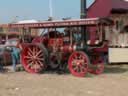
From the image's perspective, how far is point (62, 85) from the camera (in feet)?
45.3

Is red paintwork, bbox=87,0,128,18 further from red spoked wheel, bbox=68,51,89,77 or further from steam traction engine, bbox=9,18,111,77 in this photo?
red spoked wheel, bbox=68,51,89,77

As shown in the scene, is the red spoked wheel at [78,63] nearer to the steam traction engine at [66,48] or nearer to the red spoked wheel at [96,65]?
the steam traction engine at [66,48]

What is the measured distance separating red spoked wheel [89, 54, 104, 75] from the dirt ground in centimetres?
29

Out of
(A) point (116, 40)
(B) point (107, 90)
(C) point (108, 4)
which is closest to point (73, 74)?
(B) point (107, 90)

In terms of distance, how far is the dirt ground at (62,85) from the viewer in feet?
39.9

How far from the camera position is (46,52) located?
17281mm

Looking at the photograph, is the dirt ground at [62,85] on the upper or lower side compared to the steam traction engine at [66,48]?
lower

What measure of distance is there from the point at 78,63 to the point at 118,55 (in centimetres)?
615

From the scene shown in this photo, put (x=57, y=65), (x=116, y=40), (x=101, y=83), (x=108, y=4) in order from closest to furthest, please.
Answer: (x=101, y=83)
(x=57, y=65)
(x=116, y=40)
(x=108, y=4)

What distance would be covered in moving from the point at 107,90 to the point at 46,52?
5107 millimetres

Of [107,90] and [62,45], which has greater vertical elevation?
[62,45]

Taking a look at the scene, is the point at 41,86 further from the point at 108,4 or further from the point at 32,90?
the point at 108,4

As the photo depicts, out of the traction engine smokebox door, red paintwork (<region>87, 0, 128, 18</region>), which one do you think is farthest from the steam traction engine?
red paintwork (<region>87, 0, 128, 18</region>)

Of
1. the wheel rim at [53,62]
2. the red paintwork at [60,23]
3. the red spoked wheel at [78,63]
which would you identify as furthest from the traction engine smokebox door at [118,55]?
the red paintwork at [60,23]
